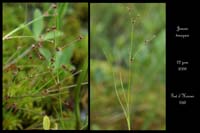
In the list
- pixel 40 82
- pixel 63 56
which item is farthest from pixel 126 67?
pixel 40 82

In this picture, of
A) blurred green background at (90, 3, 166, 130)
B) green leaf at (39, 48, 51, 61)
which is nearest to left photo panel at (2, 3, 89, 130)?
green leaf at (39, 48, 51, 61)

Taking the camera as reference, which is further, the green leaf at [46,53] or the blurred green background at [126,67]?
the blurred green background at [126,67]

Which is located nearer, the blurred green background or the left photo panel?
the left photo panel

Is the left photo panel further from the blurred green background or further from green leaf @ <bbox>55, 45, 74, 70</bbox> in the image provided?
the blurred green background

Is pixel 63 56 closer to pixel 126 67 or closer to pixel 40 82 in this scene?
pixel 40 82

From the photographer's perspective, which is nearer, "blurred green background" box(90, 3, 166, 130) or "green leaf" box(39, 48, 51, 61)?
"green leaf" box(39, 48, 51, 61)

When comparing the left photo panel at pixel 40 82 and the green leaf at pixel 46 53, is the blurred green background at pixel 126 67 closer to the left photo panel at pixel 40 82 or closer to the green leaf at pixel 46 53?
the left photo panel at pixel 40 82

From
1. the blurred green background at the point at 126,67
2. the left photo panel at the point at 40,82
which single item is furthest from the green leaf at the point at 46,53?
the blurred green background at the point at 126,67

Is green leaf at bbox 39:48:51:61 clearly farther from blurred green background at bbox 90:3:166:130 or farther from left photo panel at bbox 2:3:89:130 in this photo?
blurred green background at bbox 90:3:166:130

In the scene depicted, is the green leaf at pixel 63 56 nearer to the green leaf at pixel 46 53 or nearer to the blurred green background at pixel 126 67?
the green leaf at pixel 46 53
